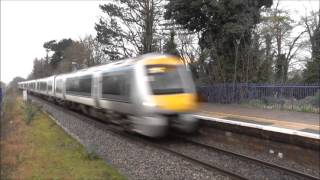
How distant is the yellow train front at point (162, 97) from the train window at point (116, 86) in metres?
0.83

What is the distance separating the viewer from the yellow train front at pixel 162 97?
12.5 metres

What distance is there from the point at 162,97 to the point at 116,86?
2603mm

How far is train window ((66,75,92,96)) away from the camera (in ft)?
62.4

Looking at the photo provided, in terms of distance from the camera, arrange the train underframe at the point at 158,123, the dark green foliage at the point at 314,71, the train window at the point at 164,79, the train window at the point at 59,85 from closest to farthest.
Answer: the train underframe at the point at 158,123
the train window at the point at 164,79
the dark green foliage at the point at 314,71
the train window at the point at 59,85

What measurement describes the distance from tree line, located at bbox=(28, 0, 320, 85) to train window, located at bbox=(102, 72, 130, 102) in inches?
380

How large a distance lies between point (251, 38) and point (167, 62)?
13624mm

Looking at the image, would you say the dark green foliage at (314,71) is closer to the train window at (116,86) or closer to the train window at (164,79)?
the train window at (164,79)

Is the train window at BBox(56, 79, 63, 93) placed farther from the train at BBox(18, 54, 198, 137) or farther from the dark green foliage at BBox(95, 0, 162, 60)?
the train at BBox(18, 54, 198, 137)

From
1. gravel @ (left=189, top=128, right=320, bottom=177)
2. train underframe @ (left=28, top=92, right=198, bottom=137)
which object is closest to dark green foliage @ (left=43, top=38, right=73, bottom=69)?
train underframe @ (left=28, top=92, right=198, bottom=137)

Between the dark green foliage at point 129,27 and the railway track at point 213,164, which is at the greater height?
the dark green foliage at point 129,27

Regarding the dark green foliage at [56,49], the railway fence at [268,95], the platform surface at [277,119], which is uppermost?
the dark green foliage at [56,49]

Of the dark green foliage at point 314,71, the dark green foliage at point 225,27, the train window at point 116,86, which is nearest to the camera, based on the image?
the train window at point 116,86

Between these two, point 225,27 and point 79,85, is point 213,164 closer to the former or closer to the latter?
point 79,85

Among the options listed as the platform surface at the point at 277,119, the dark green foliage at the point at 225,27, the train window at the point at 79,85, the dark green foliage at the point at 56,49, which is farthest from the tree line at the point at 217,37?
the dark green foliage at the point at 56,49
